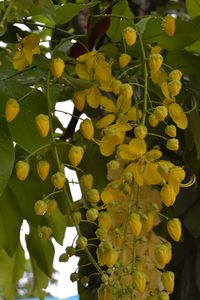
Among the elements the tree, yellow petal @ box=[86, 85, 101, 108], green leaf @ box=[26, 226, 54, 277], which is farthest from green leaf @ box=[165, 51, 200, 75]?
green leaf @ box=[26, 226, 54, 277]

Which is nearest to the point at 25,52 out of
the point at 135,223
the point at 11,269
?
the point at 135,223

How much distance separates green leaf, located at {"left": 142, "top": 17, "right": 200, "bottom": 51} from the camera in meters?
0.47

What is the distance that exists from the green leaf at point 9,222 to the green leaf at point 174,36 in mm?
176

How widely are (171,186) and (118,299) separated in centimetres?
7

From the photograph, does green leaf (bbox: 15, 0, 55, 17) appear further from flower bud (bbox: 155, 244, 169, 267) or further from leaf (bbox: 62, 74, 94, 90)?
flower bud (bbox: 155, 244, 169, 267)

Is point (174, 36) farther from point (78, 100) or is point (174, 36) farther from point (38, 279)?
point (38, 279)

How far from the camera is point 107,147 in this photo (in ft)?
1.29

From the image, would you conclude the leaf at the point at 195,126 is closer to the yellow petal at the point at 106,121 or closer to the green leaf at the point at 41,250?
the yellow petal at the point at 106,121

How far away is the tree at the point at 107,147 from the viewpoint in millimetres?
367

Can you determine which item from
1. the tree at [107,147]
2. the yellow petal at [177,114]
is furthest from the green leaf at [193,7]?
the yellow petal at [177,114]

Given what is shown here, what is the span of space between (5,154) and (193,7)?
8.0 inches

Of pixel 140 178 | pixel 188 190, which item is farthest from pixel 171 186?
pixel 188 190

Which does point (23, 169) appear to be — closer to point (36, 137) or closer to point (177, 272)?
point (36, 137)

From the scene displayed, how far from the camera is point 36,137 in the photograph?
1.39 ft
